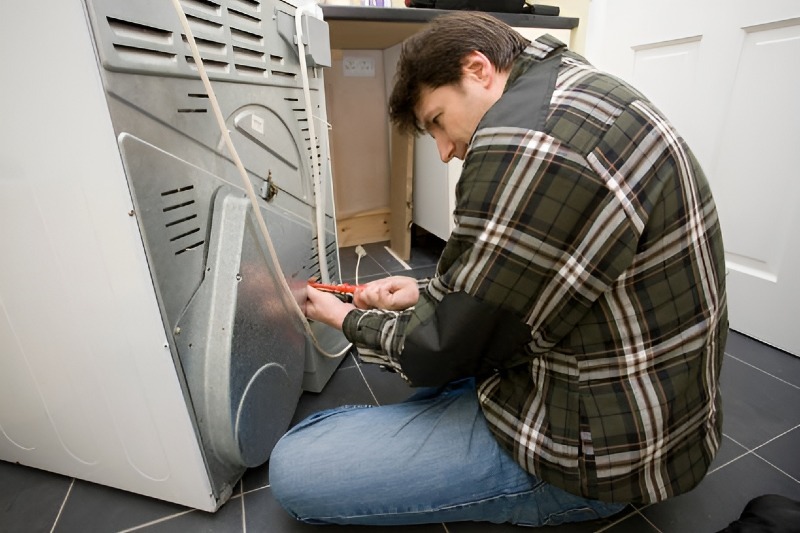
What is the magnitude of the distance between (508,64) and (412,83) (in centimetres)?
12

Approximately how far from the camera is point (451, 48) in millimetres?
527

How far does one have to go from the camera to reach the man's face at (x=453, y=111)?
0.54 m

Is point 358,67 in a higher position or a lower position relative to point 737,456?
higher

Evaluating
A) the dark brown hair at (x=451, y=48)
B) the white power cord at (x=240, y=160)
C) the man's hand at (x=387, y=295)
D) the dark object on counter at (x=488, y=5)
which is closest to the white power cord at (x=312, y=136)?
the white power cord at (x=240, y=160)

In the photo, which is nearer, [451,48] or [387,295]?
[451,48]

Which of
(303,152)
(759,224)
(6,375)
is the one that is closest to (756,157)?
(759,224)

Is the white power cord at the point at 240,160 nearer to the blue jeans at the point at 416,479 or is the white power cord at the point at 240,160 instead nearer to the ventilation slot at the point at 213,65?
the ventilation slot at the point at 213,65

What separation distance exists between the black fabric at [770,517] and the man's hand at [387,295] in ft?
1.73

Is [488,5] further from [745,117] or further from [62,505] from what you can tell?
[62,505]

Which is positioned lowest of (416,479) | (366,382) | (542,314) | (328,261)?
(366,382)

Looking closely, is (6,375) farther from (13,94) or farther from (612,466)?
(612,466)

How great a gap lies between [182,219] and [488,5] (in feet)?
3.88

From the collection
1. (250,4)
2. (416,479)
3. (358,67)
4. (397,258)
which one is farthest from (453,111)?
(358,67)

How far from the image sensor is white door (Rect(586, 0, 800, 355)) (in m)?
0.98
